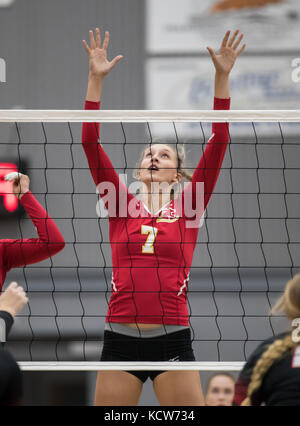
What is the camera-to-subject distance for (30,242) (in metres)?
3.59

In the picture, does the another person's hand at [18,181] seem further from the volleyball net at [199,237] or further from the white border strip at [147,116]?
the volleyball net at [199,237]

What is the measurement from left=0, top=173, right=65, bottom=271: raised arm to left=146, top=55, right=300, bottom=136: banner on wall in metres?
4.66

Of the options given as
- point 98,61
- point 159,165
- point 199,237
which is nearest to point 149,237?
point 159,165

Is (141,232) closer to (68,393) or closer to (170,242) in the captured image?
(170,242)

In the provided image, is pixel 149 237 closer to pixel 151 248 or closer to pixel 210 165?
pixel 151 248

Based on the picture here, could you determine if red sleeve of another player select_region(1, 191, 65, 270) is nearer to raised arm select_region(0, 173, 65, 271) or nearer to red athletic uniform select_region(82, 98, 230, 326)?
raised arm select_region(0, 173, 65, 271)

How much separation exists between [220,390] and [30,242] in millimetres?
1957

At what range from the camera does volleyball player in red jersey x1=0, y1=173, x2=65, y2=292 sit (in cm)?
353

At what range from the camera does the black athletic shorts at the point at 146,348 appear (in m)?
3.23

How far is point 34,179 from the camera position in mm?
7918

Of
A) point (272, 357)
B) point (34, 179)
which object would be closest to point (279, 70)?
point (34, 179)

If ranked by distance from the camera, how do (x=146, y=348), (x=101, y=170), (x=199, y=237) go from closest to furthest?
(x=146, y=348) → (x=101, y=170) → (x=199, y=237)

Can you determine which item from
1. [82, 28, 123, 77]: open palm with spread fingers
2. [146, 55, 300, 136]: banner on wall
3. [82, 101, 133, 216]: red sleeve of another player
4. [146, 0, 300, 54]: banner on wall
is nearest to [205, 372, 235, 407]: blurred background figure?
[82, 101, 133, 216]: red sleeve of another player

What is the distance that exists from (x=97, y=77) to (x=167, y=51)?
16.4 ft
